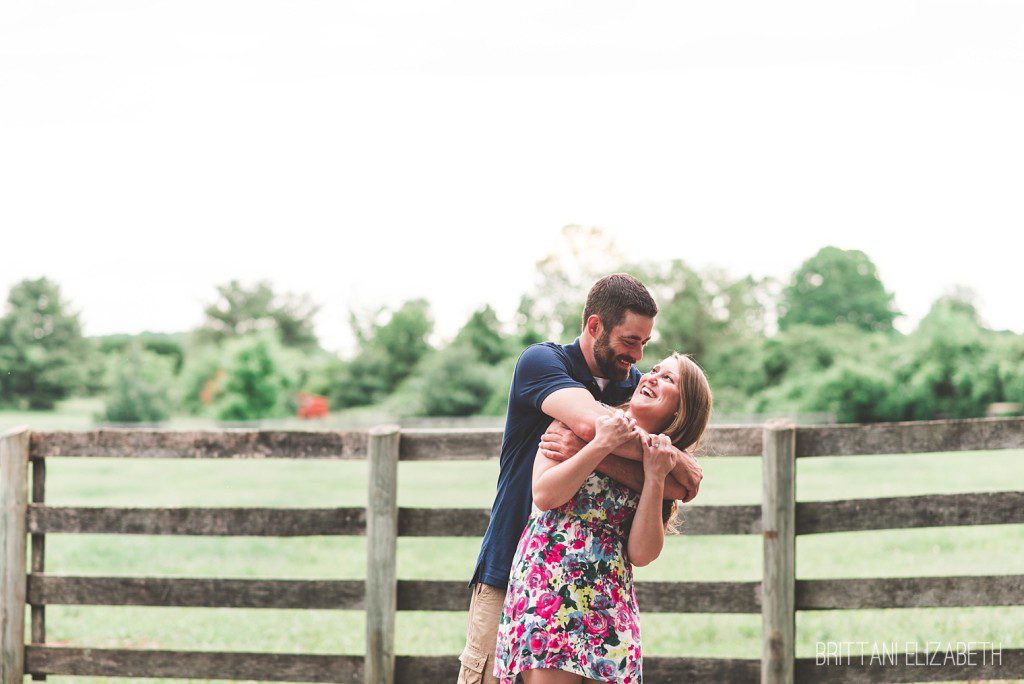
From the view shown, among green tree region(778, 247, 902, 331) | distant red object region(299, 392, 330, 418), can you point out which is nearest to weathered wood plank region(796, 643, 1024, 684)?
distant red object region(299, 392, 330, 418)

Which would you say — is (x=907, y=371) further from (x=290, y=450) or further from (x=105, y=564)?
(x=290, y=450)

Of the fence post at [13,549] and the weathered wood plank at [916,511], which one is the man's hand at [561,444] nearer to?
the weathered wood plank at [916,511]

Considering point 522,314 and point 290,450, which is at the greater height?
point 522,314

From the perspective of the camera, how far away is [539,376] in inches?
125

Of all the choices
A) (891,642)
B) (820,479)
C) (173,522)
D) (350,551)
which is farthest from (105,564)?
(820,479)

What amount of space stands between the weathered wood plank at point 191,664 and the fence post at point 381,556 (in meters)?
0.14

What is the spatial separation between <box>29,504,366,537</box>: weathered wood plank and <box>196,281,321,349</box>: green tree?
3526 inches

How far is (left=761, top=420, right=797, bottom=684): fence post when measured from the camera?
179 inches

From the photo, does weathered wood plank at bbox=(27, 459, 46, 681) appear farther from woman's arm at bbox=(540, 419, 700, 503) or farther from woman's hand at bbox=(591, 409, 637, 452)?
woman's hand at bbox=(591, 409, 637, 452)

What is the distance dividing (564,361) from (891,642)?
495 centimetres

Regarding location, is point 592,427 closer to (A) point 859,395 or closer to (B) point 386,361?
(A) point 859,395

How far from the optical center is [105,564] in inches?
447

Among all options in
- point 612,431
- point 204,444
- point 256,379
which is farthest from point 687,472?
point 256,379

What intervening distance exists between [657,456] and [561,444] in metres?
0.31
